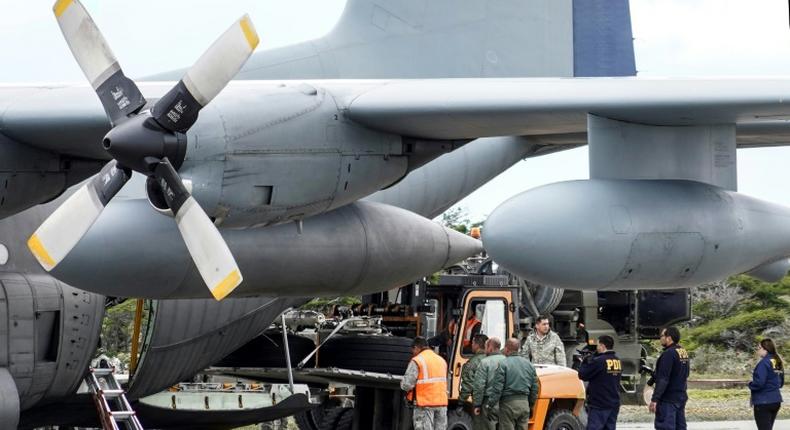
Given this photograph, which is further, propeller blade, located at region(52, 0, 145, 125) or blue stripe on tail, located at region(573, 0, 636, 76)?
blue stripe on tail, located at region(573, 0, 636, 76)

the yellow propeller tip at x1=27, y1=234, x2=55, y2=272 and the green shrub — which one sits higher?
the green shrub

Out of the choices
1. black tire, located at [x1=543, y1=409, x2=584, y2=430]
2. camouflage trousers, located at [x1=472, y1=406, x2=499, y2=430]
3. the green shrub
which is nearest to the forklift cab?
black tire, located at [x1=543, y1=409, x2=584, y2=430]

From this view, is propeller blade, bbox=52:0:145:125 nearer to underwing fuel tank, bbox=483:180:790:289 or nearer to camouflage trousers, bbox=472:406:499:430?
underwing fuel tank, bbox=483:180:790:289

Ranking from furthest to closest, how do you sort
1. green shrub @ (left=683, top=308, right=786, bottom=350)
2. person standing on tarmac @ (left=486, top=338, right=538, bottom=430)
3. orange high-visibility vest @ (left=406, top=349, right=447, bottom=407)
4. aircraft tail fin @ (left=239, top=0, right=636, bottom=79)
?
green shrub @ (left=683, top=308, right=786, bottom=350), orange high-visibility vest @ (left=406, top=349, right=447, bottom=407), person standing on tarmac @ (left=486, top=338, right=538, bottom=430), aircraft tail fin @ (left=239, top=0, right=636, bottom=79)

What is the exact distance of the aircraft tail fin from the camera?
12266 mm

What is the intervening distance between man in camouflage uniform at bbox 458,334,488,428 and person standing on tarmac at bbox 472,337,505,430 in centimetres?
9

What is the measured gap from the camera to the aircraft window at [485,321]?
1467 cm

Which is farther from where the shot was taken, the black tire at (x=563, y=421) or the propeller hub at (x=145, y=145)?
the black tire at (x=563, y=421)

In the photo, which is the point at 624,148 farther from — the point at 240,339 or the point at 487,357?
the point at 240,339

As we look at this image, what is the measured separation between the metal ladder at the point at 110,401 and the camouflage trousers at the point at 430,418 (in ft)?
8.78

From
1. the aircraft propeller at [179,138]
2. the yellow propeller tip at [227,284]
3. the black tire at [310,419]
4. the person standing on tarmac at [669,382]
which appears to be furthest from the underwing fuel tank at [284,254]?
the black tire at [310,419]

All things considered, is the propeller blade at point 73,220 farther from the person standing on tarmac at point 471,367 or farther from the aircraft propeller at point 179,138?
the person standing on tarmac at point 471,367

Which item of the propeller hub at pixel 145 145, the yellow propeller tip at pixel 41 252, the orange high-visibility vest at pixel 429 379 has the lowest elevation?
the orange high-visibility vest at pixel 429 379

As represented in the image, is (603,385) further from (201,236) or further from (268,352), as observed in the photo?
(201,236)
